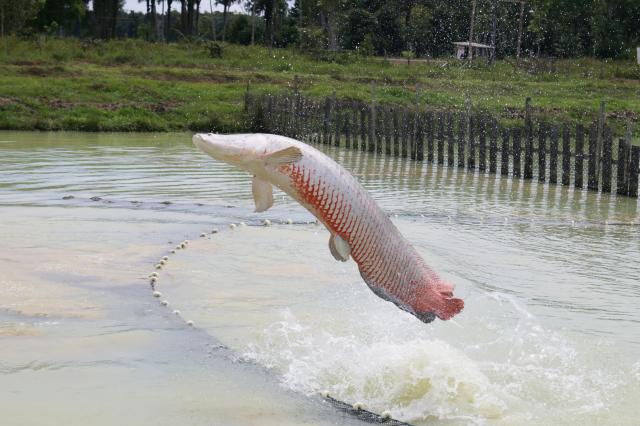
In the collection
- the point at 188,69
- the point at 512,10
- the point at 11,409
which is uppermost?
the point at 512,10

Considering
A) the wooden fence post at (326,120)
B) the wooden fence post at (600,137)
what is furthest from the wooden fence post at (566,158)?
the wooden fence post at (326,120)

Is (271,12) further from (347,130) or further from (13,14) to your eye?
(347,130)

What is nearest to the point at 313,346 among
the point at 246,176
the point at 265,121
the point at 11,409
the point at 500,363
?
the point at 500,363

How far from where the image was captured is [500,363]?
7.30 meters

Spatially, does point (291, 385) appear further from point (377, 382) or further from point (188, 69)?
point (188, 69)

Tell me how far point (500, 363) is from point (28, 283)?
4.13m

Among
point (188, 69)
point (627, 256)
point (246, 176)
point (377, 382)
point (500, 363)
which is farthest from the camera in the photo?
point (188, 69)

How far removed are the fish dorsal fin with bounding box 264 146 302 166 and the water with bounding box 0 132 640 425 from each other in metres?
1.89

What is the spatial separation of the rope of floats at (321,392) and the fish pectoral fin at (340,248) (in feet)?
4.99

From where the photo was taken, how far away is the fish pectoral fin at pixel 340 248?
4.91 metres

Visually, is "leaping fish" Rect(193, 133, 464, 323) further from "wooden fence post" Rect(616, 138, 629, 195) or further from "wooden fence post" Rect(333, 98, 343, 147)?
"wooden fence post" Rect(333, 98, 343, 147)

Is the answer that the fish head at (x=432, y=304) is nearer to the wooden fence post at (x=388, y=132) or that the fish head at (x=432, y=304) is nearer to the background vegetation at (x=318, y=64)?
the background vegetation at (x=318, y=64)

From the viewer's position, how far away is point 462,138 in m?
20.2

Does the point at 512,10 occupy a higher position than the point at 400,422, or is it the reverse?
the point at 512,10
